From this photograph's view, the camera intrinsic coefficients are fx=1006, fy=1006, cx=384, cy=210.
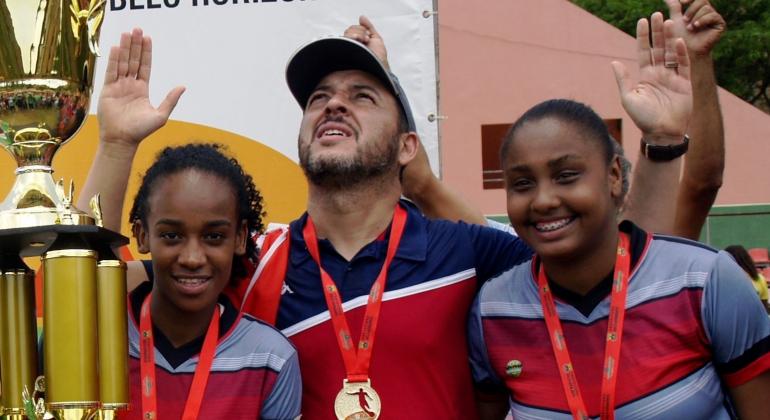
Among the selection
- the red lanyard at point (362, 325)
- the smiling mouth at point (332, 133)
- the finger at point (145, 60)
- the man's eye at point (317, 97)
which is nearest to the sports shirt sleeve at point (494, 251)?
the red lanyard at point (362, 325)

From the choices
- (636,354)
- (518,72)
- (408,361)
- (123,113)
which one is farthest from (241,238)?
(518,72)

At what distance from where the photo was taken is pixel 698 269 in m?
2.38

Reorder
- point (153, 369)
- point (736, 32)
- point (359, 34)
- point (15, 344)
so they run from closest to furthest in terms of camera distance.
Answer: point (15, 344) → point (153, 369) → point (359, 34) → point (736, 32)

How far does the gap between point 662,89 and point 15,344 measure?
1.74m

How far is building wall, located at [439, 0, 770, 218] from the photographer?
48.9 ft

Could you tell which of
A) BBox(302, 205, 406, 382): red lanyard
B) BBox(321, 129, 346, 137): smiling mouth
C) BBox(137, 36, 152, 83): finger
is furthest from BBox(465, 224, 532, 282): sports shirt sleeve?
BBox(137, 36, 152, 83): finger

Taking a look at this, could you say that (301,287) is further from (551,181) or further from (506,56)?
(506,56)

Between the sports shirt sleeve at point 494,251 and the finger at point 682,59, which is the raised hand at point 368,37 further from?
the finger at point 682,59

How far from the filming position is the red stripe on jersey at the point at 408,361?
2.62 meters

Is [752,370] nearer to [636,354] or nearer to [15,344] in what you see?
[636,354]

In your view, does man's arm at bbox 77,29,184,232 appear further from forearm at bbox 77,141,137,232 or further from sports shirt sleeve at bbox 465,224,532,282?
sports shirt sleeve at bbox 465,224,532,282

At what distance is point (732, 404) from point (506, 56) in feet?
42.9

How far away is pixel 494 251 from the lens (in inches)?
113

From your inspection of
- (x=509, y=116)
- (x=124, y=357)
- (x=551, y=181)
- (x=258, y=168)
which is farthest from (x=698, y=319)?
(x=509, y=116)
